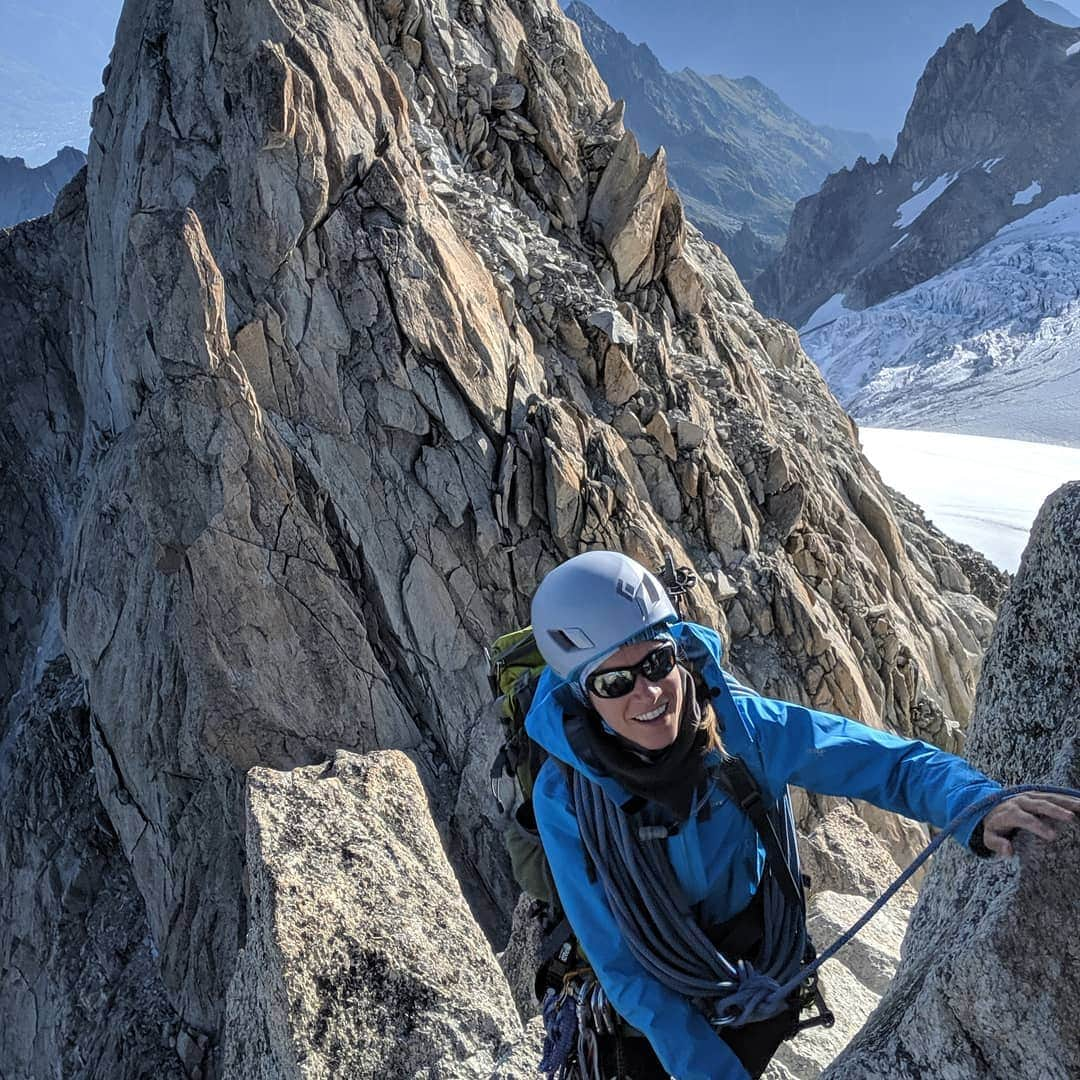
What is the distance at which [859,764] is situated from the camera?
352 centimetres

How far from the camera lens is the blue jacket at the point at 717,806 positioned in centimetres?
332

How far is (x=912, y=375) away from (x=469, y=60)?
A: 410ft

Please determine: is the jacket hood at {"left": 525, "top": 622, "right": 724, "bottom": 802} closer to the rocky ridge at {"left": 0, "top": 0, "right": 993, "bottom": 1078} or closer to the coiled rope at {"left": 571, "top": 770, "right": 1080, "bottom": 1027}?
the coiled rope at {"left": 571, "top": 770, "right": 1080, "bottom": 1027}

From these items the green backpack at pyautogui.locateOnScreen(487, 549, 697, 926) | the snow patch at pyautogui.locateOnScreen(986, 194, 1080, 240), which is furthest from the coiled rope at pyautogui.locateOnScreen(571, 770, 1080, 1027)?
the snow patch at pyautogui.locateOnScreen(986, 194, 1080, 240)

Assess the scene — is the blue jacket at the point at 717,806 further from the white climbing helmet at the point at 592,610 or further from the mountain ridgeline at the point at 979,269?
the mountain ridgeline at the point at 979,269

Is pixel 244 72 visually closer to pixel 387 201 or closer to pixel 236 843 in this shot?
pixel 387 201

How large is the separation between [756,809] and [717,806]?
0.57ft

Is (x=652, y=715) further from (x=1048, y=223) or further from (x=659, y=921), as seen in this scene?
(x=1048, y=223)

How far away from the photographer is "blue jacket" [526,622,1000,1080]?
10.9ft

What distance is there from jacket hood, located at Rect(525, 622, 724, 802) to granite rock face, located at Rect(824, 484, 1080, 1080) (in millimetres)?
1381

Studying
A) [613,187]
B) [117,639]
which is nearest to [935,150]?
[613,187]

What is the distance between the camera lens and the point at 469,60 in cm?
1986

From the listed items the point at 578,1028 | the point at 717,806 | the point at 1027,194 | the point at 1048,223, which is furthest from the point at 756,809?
the point at 1027,194

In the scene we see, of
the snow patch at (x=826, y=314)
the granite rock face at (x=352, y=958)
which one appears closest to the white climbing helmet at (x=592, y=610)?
the granite rock face at (x=352, y=958)
